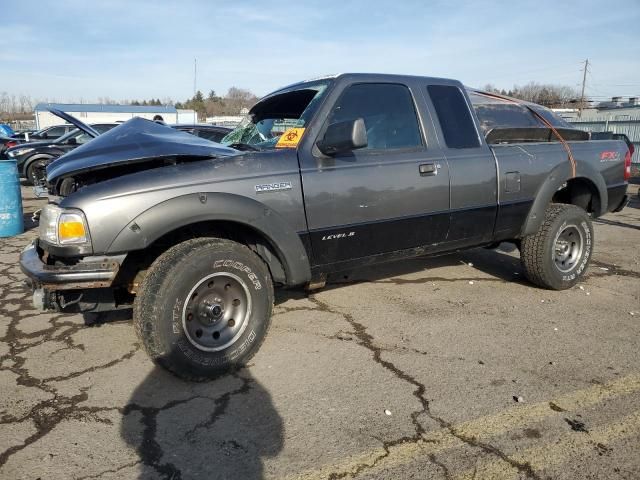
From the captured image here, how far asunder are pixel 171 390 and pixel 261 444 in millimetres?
818

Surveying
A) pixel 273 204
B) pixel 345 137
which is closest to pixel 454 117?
pixel 345 137

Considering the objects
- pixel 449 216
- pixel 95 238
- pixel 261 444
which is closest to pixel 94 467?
pixel 261 444

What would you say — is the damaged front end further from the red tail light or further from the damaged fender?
the red tail light

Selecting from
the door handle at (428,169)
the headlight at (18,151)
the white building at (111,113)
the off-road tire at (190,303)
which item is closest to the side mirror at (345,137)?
the door handle at (428,169)

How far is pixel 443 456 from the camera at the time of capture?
93.0 inches

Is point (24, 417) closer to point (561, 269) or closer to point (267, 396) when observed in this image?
point (267, 396)

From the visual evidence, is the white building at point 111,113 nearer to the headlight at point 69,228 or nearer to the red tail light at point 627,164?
the red tail light at point 627,164

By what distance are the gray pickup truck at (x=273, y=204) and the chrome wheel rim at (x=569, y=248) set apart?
0.86ft

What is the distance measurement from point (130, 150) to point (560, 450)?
295cm


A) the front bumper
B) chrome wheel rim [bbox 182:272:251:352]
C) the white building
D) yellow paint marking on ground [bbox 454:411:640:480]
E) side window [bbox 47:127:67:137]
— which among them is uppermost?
the white building

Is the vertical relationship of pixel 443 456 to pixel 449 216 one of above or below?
below

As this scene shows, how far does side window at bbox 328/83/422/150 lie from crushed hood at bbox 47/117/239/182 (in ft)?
3.14

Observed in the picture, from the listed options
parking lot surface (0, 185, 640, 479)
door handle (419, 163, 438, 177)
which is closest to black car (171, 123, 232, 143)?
parking lot surface (0, 185, 640, 479)

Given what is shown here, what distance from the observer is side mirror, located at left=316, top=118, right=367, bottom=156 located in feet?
10.0
